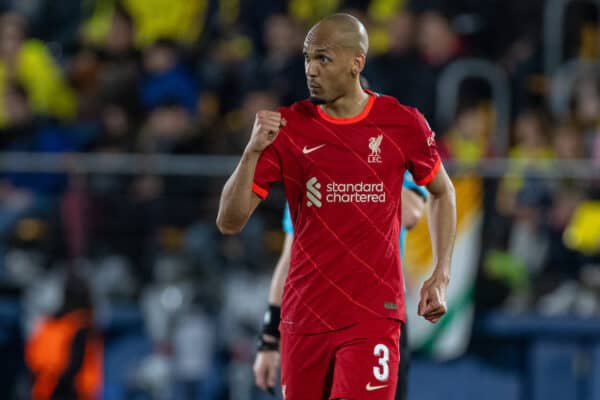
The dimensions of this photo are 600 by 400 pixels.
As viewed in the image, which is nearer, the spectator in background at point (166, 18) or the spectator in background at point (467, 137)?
the spectator in background at point (467, 137)

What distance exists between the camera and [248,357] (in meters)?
10.0

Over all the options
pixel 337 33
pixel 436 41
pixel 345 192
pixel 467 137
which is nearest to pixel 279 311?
pixel 345 192

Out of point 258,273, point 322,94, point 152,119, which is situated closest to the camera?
point 322,94

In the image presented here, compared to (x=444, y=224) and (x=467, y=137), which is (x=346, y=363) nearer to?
(x=444, y=224)

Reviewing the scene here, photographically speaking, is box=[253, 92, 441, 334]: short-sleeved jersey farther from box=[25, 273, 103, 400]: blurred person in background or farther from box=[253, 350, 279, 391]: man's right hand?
box=[25, 273, 103, 400]: blurred person in background

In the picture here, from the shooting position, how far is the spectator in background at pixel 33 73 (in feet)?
38.4

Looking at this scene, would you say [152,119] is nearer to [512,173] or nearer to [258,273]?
[258,273]

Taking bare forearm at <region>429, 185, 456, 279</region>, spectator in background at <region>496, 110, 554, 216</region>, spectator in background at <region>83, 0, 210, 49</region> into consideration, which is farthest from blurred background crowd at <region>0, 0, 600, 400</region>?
bare forearm at <region>429, 185, 456, 279</region>

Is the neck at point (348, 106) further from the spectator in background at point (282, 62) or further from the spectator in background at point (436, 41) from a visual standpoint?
the spectator in background at point (436, 41)

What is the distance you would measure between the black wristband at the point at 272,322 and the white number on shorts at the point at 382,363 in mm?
851

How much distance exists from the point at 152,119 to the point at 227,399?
2554 millimetres

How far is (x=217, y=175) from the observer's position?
1030 centimetres

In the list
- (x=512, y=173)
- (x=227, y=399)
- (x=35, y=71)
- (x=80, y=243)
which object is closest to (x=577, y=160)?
(x=512, y=173)

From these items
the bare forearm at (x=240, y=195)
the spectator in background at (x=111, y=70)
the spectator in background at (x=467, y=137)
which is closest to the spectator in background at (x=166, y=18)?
the spectator in background at (x=111, y=70)
